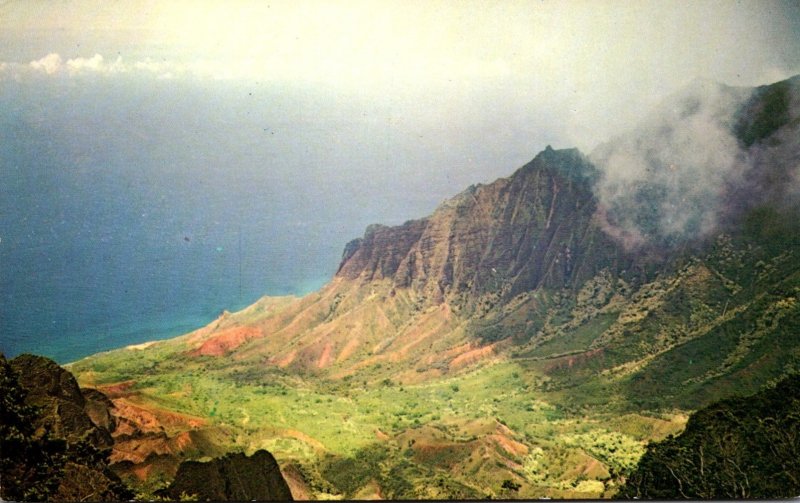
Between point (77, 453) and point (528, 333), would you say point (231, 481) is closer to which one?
point (77, 453)

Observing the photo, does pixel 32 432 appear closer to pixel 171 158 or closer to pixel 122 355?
pixel 122 355

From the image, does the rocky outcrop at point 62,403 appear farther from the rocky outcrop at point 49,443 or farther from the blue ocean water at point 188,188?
the blue ocean water at point 188,188

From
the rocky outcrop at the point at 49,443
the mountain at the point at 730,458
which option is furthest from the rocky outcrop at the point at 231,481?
the mountain at the point at 730,458

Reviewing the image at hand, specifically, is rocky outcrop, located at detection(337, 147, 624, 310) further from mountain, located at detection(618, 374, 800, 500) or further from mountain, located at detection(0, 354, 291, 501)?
mountain, located at detection(0, 354, 291, 501)

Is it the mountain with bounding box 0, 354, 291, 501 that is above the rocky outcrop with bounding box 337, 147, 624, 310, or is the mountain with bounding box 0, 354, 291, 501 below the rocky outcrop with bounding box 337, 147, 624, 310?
below

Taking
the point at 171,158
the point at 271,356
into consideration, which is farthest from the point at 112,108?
the point at 271,356

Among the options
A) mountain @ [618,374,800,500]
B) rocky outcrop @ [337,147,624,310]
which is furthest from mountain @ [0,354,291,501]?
mountain @ [618,374,800,500]
